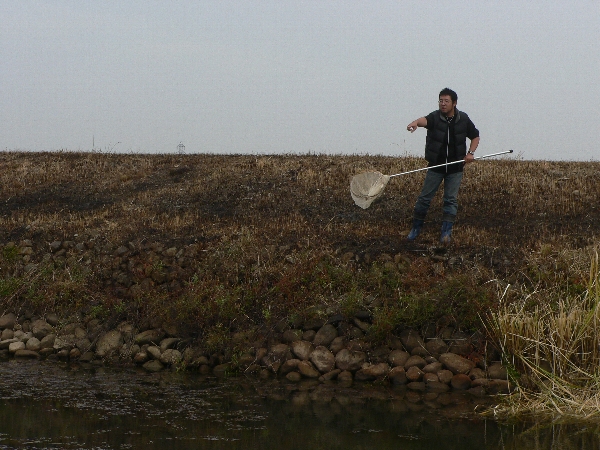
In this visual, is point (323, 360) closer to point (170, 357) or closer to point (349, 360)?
point (349, 360)

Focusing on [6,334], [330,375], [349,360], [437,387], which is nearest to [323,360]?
[330,375]

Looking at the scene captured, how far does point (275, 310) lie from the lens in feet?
32.3

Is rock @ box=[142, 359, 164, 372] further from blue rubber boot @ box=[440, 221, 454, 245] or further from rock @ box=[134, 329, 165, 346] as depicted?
blue rubber boot @ box=[440, 221, 454, 245]

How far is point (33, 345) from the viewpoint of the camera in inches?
400

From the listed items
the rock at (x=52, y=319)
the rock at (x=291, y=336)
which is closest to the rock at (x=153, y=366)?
the rock at (x=291, y=336)

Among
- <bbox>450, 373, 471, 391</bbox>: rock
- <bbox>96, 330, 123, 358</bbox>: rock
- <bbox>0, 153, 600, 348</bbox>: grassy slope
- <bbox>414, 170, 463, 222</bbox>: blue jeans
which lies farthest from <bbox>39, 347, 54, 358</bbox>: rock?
<bbox>414, 170, 463, 222</bbox>: blue jeans

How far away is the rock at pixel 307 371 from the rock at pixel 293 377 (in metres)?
0.06

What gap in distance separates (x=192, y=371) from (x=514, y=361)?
11.9ft

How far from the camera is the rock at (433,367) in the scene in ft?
28.5

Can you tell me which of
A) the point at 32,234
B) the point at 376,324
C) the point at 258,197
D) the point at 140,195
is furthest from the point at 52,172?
the point at 376,324

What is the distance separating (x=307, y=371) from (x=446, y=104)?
3.72 meters

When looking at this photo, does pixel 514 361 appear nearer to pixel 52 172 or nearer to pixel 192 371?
pixel 192 371

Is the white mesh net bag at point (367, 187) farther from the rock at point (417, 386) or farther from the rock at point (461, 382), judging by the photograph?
the rock at point (461, 382)

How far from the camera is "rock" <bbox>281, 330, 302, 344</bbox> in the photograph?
9.38 m
